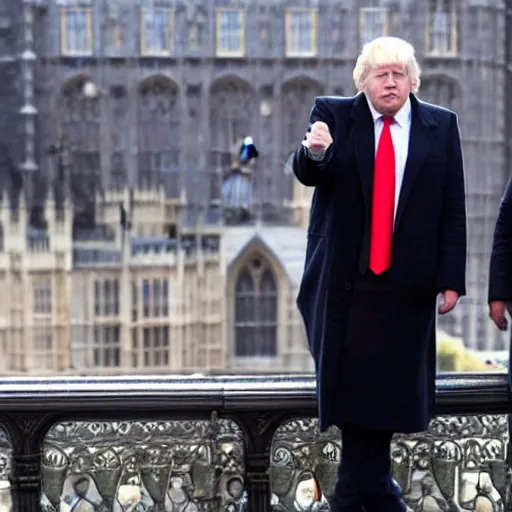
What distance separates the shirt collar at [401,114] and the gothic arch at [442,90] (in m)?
12.4

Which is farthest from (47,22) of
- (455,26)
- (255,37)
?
(455,26)

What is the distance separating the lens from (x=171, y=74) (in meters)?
14.1

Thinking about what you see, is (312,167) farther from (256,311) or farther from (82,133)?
(82,133)

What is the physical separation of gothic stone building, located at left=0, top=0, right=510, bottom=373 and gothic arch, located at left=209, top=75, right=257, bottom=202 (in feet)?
0.06

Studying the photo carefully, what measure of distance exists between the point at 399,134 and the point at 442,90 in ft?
41.5

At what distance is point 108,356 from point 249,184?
8.97 ft

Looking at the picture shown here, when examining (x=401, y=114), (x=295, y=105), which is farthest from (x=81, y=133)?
(x=401, y=114)

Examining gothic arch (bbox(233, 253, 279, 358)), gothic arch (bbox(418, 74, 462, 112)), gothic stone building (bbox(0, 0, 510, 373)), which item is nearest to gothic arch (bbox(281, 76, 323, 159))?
gothic stone building (bbox(0, 0, 510, 373))

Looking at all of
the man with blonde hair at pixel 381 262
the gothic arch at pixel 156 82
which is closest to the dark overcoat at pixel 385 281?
the man with blonde hair at pixel 381 262

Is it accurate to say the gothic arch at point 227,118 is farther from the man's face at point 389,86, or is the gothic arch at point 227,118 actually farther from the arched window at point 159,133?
the man's face at point 389,86

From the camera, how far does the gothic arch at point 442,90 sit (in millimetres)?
14203

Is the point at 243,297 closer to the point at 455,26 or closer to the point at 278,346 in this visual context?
the point at 278,346

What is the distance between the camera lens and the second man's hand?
72.6 inches

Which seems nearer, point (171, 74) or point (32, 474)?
point (32, 474)
